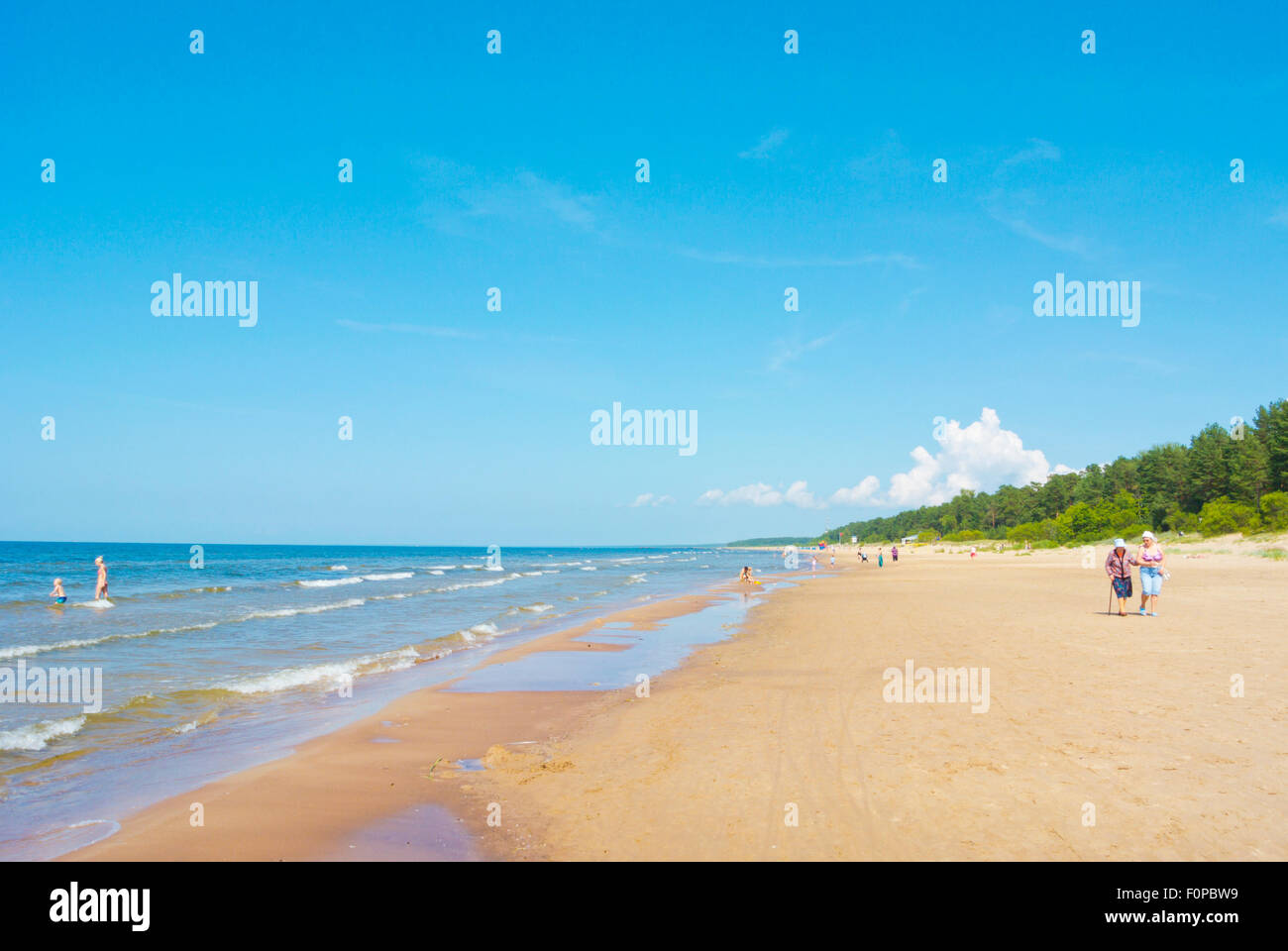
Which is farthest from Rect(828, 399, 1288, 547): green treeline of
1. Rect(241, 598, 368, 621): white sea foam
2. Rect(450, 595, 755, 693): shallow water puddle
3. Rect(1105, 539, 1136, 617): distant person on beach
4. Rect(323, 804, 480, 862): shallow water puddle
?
Rect(323, 804, 480, 862): shallow water puddle

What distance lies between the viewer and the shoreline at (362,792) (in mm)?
6473

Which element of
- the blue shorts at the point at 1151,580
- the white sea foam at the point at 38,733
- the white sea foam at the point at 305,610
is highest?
the blue shorts at the point at 1151,580

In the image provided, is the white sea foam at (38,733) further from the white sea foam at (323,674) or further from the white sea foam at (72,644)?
the white sea foam at (72,644)

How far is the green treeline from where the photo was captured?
218 ft

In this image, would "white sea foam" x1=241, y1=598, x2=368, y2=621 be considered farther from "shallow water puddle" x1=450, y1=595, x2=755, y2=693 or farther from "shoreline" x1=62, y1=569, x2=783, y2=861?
"shoreline" x1=62, y1=569, x2=783, y2=861

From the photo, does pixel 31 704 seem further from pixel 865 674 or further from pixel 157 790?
pixel 865 674

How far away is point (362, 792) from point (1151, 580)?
20.7 meters

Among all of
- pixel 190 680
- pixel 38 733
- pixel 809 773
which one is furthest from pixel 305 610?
pixel 809 773

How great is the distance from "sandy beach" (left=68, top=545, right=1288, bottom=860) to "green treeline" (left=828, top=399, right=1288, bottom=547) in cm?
6230

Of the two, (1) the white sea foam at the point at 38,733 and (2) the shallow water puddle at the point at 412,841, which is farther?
(1) the white sea foam at the point at 38,733

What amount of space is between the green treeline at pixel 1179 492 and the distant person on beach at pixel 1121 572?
163 feet

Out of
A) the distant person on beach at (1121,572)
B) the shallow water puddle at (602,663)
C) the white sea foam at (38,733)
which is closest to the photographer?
the white sea foam at (38,733)

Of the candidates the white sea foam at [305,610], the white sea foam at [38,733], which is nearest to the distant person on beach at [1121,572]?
the white sea foam at [38,733]

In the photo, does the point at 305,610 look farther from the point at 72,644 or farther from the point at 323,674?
the point at 323,674
